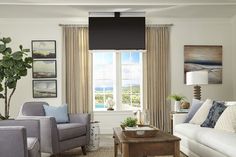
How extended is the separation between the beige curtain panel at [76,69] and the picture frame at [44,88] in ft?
1.04

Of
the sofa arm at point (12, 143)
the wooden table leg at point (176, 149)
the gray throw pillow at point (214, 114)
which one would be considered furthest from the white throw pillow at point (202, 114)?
the sofa arm at point (12, 143)

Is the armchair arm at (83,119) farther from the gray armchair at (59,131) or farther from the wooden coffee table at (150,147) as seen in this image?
the wooden coffee table at (150,147)

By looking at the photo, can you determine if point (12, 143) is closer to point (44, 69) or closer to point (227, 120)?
point (227, 120)

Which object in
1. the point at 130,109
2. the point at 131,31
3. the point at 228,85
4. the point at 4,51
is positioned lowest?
the point at 130,109

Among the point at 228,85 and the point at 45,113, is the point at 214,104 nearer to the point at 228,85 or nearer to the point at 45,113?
the point at 45,113

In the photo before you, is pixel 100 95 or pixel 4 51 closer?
pixel 4 51

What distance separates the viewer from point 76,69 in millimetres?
7883

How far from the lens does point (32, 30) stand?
26.0 ft

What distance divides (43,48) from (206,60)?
3980 millimetres

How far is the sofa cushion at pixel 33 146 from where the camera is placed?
355 cm

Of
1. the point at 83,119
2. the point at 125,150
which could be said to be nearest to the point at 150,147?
the point at 125,150

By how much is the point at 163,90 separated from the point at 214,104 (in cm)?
297

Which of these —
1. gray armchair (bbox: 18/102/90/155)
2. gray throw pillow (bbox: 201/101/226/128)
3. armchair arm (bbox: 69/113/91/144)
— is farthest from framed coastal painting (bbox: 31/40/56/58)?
gray throw pillow (bbox: 201/101/226/128)

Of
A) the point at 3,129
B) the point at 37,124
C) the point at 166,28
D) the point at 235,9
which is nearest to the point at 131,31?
the point at 166,28
